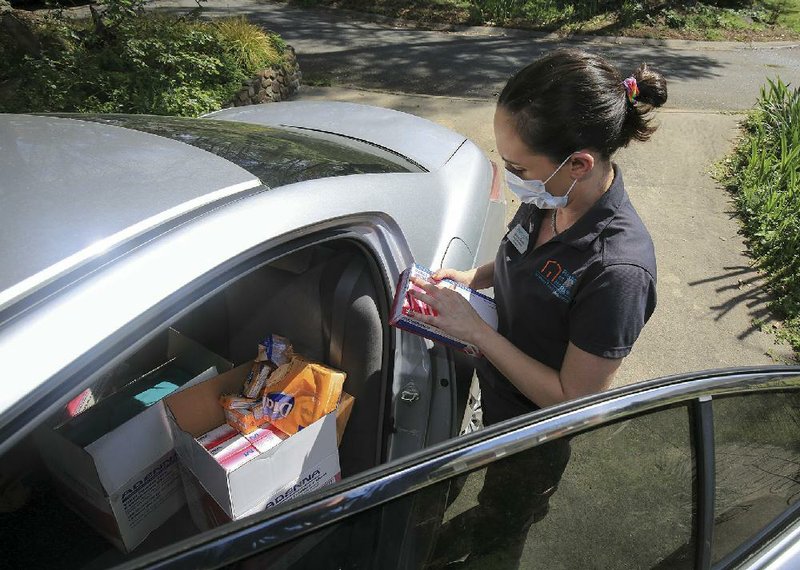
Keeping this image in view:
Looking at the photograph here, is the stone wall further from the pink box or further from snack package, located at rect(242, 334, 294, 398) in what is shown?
the pink box

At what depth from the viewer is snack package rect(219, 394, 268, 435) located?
149 cm

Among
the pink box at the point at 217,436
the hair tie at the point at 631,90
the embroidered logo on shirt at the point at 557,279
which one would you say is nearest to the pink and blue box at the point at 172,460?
the pink box at the point at 217,436

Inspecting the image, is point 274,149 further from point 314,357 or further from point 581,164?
point 581,164

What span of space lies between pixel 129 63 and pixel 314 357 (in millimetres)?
4839

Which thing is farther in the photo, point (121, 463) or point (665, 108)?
point (665, 108)

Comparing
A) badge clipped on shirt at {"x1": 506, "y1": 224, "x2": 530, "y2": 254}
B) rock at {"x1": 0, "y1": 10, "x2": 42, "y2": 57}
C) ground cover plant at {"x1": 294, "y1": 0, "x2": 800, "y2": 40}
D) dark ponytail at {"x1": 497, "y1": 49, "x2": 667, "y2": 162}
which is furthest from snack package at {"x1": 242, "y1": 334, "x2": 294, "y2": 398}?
ground cover plant at {"x1": 294, "y1": 0, "x2": 800, "y2": 40}

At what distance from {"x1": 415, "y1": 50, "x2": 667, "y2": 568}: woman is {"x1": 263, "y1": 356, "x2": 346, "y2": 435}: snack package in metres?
0.32

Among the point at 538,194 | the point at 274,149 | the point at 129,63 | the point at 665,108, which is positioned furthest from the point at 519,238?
the point at 665,108

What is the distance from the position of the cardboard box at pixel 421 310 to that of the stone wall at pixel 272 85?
4.75m

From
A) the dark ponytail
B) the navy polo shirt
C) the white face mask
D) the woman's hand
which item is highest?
the dark ponytail

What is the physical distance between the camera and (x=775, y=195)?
4.52m

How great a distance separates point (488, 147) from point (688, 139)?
85.6 inches

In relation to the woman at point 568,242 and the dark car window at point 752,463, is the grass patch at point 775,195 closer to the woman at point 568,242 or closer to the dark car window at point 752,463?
the dark car window at point 752,463

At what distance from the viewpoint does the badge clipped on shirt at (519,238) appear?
62.1 inches
